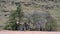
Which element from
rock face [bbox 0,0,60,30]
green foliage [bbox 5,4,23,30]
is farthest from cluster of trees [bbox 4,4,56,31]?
rock face [bbox 0,0,60,30]

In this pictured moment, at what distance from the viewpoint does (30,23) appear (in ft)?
21.8

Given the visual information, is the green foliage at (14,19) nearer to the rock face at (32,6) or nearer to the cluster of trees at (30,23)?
the cluster of trees at (30,23)

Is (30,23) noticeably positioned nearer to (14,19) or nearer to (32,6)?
(14,19)

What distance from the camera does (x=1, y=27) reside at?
6.85 metres

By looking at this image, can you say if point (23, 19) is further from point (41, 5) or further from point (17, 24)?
point (41, 5)

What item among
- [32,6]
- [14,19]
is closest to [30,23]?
[14,19]

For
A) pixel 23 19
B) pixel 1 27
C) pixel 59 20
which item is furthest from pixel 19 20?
pixel 59 20

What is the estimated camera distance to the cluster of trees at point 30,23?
6.43 meters

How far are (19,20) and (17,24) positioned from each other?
23 cm

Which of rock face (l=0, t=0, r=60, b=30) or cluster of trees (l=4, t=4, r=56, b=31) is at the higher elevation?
rock face (l=0, t=0, r=60, b=30)

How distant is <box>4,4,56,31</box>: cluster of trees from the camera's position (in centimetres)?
643

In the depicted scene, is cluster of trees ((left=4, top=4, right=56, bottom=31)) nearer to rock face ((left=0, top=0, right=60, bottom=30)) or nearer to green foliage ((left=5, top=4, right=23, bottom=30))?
green foliage ((left=5, top=4, right=23, bottom=30))

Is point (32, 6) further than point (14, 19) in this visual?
Yes

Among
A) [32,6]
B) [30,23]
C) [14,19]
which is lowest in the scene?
[30,23]
